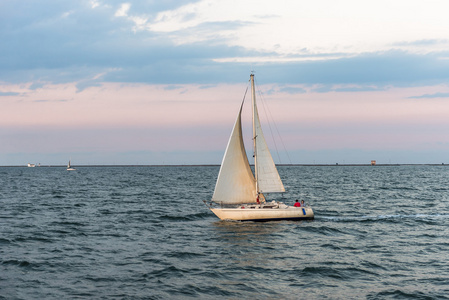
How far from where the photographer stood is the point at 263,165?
1640 inches

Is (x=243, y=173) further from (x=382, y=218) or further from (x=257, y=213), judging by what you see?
(x=382, y=218)

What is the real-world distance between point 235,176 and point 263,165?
122 inches

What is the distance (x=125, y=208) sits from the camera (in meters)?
55.8

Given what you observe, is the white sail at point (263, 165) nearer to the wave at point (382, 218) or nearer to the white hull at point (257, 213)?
the white hull at point (257, 213)

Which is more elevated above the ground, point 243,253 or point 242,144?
point 242,144

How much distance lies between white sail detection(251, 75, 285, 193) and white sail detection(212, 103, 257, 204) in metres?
1.13

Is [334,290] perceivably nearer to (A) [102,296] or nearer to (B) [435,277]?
(B) [435,277]

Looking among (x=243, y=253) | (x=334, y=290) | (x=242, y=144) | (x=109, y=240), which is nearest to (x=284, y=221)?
(x=242, y=144)

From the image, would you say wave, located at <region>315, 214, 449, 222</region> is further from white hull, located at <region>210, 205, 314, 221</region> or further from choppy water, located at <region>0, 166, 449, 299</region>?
white hull, located at <region>210, 205, 314, 221</region>

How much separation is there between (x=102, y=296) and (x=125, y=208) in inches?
1421

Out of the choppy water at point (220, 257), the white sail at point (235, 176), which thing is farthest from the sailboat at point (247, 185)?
the choppy water at point (220, 257)

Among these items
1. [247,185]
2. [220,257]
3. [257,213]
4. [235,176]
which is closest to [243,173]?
[235,176]

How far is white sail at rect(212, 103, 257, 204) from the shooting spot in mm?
39969

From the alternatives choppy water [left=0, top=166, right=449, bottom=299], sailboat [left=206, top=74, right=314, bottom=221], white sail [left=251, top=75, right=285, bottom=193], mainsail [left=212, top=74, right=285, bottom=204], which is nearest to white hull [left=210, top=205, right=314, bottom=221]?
sailboat [left=206, top=74, right=314, bottom=221]
